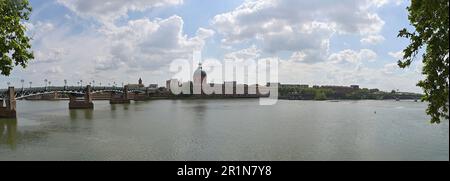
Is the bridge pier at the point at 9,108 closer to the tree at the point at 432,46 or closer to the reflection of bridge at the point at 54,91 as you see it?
the reflection of bridge at the point at 54,91

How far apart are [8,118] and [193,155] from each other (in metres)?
57.5

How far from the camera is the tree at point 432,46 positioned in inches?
643

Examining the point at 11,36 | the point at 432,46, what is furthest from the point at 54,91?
the point at 432,46

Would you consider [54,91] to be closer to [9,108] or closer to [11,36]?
[9,108]

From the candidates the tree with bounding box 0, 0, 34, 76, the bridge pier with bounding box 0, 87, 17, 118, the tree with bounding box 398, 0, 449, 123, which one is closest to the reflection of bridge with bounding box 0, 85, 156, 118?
the bridge pier with bounding box 0, 87, 17, 118

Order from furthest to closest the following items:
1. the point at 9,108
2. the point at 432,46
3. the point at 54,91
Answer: the point at 54,91 < the point at 9,108 < the point at 432,46

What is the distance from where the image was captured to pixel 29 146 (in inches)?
1559

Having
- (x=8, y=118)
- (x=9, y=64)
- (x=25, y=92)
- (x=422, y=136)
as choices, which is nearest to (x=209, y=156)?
(x=9, y=64)

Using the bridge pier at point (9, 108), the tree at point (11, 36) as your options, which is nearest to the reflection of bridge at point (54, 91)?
the bridge pier at point (9, 108)

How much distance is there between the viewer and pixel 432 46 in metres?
16.7

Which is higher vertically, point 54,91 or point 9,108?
point 54,91

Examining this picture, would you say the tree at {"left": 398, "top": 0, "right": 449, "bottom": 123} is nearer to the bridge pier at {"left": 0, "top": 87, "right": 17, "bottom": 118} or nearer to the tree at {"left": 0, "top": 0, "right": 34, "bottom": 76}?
the tree at {"left": 0, "top": 0, "right": 34, "bottom": 76}
